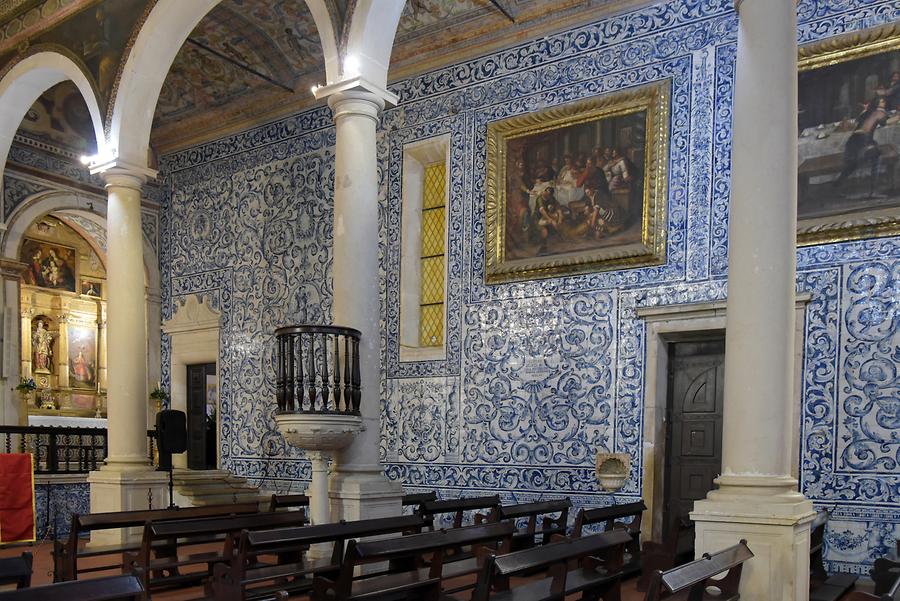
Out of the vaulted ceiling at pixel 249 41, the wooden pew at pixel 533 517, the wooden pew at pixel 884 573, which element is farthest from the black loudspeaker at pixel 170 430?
the wooden pew at pixel 884 573

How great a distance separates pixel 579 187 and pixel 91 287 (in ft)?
41.1

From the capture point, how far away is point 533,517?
24.2ft

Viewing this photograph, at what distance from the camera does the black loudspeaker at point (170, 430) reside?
9438 millimetres

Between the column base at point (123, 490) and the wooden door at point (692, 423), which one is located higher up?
the wooden door at point (692, 423)

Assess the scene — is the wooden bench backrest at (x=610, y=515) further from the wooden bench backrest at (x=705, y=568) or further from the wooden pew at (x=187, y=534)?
the wooden pew at (x=187, y=534)

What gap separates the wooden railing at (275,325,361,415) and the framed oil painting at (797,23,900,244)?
14.8 ft

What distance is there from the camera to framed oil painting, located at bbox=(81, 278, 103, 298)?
17.2 m

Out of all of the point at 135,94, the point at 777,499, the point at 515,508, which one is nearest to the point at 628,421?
the point at 515,508

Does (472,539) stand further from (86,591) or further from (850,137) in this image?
(850,137)

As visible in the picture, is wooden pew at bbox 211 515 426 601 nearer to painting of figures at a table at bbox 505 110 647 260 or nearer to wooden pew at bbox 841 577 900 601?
wooden pew at bbox 841 577 900 601

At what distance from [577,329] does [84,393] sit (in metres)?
12.2

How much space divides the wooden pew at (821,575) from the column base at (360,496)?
3.38 meters

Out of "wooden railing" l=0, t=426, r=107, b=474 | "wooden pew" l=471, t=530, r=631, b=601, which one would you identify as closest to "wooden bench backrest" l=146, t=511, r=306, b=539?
"wooden pew" l=471, t=530, r=631, b=601

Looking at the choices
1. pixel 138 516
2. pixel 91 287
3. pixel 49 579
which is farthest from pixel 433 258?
pixel 91 287
